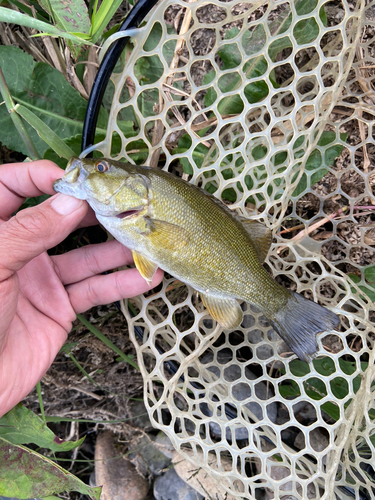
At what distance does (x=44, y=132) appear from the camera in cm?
217

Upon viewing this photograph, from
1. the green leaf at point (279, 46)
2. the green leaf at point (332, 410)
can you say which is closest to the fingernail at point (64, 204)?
the green leaf at point (279, 46)

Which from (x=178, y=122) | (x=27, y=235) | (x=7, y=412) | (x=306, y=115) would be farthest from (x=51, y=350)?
(x=306, y=115)

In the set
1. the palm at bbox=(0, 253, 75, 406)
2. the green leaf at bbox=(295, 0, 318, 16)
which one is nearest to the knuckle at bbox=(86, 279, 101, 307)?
the palm at bbox=(0, 253, 75, 406)

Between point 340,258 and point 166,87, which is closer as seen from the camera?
point 166,87

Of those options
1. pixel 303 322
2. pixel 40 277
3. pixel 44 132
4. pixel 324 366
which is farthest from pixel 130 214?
pixel 324 366

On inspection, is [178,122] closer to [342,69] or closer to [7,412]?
[342,69]

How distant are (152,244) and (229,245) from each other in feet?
1.61

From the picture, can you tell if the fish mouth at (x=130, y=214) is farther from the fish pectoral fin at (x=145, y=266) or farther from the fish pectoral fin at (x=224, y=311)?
the fish pectoral fin at (x=224, y=311)

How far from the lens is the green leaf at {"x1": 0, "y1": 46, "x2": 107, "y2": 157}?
258 centimetres

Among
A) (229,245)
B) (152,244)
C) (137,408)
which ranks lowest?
(137,408)

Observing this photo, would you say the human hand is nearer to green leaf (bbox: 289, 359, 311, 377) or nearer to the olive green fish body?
the olive green fish body

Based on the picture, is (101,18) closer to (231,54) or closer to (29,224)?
(231,54)

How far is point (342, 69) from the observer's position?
98.1 inches

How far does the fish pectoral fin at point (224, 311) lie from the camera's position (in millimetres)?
2488
